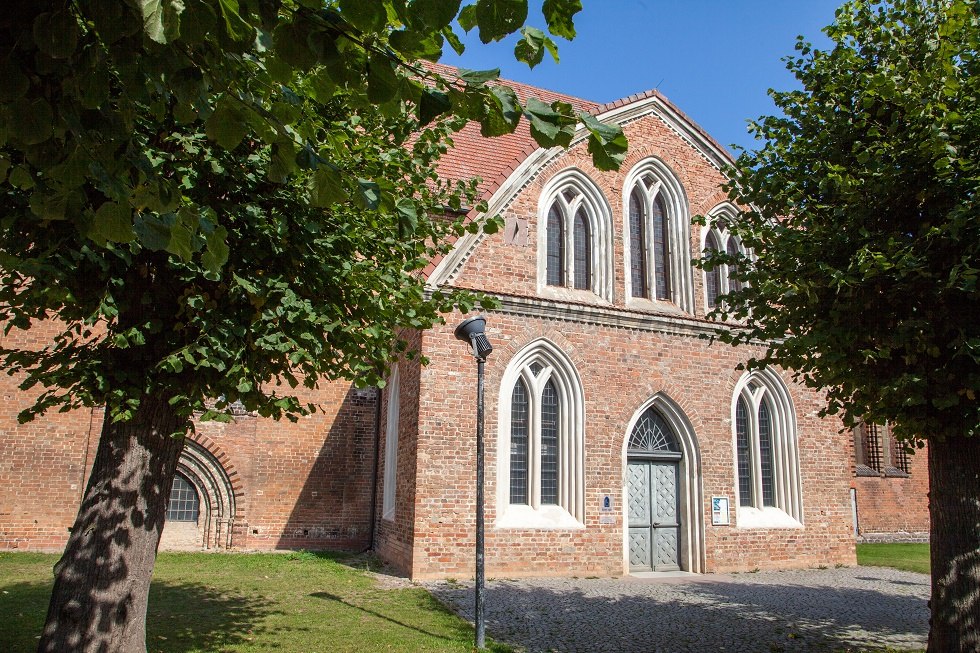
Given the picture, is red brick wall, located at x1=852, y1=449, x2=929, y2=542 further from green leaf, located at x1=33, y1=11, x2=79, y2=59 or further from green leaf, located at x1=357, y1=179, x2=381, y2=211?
green leaf, located at x1=33, y1=11, x2=79, y2=59

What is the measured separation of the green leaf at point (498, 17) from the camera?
2.30m

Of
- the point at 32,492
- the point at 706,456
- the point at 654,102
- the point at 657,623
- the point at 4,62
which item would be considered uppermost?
the point at 654,102

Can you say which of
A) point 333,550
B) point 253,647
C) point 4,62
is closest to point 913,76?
point 4,62

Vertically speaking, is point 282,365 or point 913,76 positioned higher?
point 913,76

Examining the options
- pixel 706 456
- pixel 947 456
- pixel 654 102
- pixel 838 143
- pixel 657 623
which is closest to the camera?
pixel 947 456

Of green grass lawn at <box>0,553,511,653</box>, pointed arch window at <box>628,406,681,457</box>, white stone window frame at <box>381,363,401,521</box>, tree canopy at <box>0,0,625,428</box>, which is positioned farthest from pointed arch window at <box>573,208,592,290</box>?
green grass lawn at <box>0,553,511,653</box>

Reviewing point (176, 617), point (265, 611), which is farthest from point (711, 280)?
point (176, 617)

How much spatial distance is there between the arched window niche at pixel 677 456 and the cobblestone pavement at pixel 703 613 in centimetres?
73

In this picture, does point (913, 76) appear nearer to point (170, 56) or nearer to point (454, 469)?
point (170, 56)

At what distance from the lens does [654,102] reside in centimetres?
1469

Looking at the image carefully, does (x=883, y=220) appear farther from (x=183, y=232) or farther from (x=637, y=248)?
(x=637, y=248)

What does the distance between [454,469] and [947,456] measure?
7098 millimetres

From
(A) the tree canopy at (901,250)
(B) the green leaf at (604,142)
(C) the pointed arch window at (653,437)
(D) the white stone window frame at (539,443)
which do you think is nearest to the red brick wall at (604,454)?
(D) the white stone window frame at (539,443)

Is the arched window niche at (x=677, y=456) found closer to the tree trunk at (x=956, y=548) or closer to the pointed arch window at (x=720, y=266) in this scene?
the pointed arch window at (x=720, y=266)
